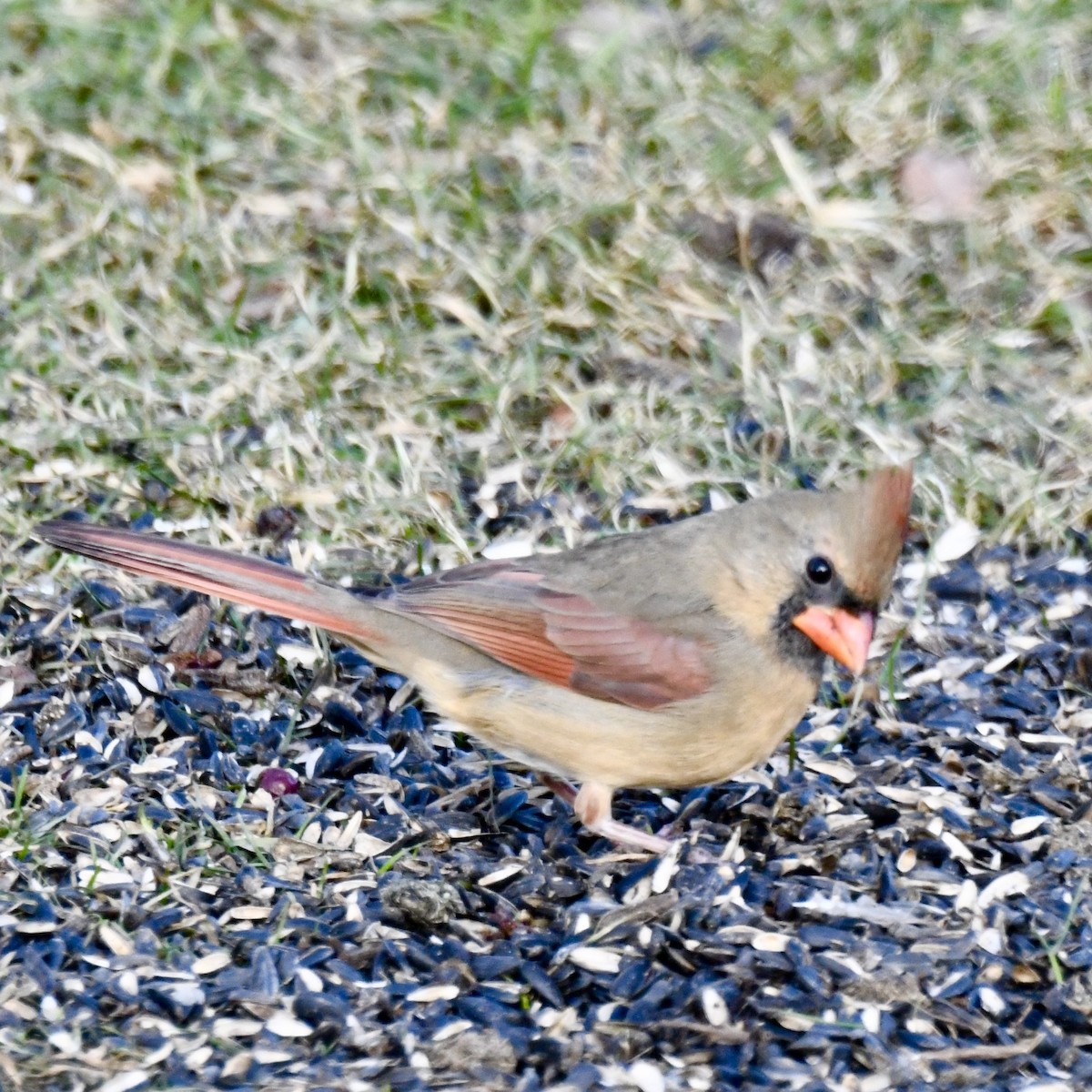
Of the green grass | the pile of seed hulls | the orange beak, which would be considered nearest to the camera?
the pile of seed hulls

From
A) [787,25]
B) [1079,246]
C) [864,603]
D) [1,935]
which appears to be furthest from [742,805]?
[787,25]

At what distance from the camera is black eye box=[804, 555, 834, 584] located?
3.78 metres

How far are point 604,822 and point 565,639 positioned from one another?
1.27 ft

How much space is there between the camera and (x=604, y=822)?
387 cm

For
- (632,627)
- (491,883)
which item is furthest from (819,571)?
(491,883)

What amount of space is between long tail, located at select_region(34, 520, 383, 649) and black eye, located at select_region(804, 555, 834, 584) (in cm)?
91

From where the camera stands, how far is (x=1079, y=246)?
557cm

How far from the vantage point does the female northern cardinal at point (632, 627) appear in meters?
3.78

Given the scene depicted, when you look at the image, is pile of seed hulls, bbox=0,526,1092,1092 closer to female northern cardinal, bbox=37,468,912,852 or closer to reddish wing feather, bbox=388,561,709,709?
female northern cardinal, bbox=37,468,912,852

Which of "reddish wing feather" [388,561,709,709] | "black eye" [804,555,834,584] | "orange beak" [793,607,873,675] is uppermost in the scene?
"black eye" [804,555,834,584]

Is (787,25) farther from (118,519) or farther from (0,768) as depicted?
(0,768)

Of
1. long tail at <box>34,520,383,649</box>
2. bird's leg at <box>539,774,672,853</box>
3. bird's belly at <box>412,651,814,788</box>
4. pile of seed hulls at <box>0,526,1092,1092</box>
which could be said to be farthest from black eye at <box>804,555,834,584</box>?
long tail at <box>34,520,383,649</box>

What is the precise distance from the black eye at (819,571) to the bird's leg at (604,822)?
60 centimetres

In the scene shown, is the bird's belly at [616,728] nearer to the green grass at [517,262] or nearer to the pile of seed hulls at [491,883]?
the pile of seed hulls at [491,883]
